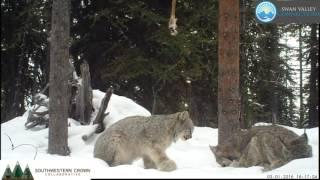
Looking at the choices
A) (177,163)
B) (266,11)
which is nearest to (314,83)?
(266,11)

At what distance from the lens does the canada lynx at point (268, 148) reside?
413cm

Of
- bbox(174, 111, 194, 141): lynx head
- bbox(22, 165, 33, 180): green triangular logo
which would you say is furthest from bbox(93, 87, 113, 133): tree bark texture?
bbox(22, 165, 33, 180): green triangular logo

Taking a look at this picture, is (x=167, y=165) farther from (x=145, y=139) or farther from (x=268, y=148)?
(x=268, y=148)

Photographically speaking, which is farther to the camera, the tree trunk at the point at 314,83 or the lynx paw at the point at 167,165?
the tree trunk at the point at 314,83

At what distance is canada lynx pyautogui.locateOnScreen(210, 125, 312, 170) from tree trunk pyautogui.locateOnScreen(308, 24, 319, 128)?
0.64 metres

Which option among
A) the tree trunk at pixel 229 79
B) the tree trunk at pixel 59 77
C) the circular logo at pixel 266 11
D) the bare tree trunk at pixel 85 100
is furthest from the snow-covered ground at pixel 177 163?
the circular logo at pixel 266 11

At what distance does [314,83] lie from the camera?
5.30 metres

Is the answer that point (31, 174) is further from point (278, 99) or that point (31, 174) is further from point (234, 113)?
point (278, 99)

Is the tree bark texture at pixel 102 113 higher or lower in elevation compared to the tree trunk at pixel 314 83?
lower

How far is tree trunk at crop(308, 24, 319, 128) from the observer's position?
4957mm

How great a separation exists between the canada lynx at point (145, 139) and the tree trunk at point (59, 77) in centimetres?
165

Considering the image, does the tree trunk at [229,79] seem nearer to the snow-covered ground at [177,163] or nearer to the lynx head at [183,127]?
the snow-covered ground at [177,163]

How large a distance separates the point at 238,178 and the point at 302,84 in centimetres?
208

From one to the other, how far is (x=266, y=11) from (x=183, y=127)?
3.92 ft
